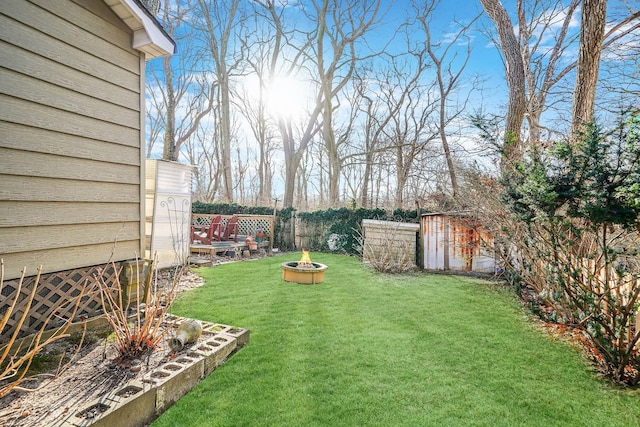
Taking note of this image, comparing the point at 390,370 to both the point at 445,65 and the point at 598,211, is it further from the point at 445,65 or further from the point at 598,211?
the point at 445,65

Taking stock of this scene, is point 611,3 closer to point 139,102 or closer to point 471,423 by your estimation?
point 471,423

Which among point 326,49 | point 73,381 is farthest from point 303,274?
point 326,49

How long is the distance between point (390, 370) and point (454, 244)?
5.33 meters

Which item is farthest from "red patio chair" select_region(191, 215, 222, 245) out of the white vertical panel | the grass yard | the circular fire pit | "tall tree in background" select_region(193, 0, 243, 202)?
"tall tree in background" select_region(193, 0, 243, 202)

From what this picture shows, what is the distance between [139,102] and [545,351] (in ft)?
18.1

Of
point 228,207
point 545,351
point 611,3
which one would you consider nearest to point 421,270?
point 545,351

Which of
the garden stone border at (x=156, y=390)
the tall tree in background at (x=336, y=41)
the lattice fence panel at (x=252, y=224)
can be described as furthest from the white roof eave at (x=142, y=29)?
the tall tree in background at (x=336, y=41)

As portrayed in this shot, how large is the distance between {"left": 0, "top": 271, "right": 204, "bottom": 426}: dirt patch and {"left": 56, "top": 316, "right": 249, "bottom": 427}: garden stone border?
104 mm

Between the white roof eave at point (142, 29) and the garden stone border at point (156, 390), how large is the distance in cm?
353

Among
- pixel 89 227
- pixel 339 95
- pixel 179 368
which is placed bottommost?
pixel 179 368

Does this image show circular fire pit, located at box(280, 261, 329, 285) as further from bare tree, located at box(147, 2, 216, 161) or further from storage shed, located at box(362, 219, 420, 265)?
bare tree, located at box(147, 2, 216, 161)

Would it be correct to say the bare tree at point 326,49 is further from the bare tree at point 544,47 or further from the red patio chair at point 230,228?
the bare tree at point 544,47

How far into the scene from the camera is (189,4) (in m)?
12.5

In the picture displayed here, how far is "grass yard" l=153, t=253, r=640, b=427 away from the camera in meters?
2.09
